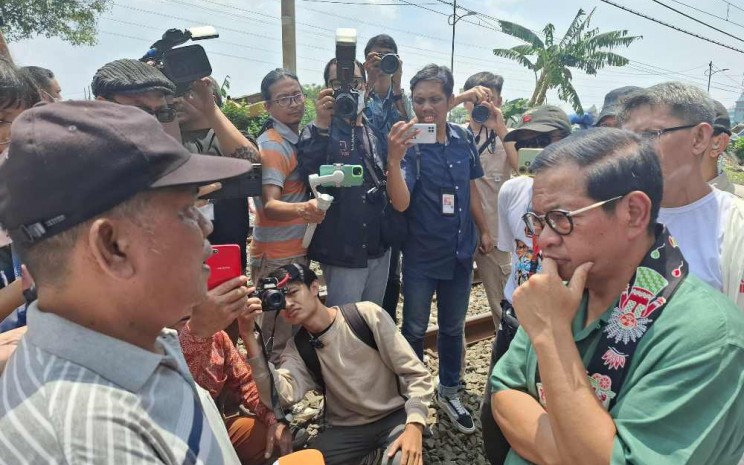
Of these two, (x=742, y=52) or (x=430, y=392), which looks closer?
(x=430, y=392)

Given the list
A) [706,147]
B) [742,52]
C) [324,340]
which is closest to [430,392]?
[324,340]

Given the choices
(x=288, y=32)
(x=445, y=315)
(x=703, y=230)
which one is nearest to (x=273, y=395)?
(x=445, y=315)

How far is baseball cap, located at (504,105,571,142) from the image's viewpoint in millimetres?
3266

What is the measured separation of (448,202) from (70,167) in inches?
112

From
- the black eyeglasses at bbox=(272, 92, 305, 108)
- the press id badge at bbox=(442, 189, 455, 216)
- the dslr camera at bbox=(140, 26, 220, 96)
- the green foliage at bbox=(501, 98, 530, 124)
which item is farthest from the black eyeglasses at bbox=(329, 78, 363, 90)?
the green foliage at bbox=(501, 98, 530, 124)

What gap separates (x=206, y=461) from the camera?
980mm

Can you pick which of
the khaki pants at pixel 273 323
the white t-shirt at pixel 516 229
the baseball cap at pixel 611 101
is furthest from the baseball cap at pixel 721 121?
the khaki pants at pixel 273 323

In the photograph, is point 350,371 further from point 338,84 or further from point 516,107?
point 516,107

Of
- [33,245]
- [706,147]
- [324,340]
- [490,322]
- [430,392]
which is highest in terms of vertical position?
[706,147]

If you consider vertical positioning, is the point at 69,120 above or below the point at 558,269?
above

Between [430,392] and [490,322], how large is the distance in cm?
225

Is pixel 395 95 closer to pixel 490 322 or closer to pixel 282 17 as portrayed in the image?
pixel 490 322

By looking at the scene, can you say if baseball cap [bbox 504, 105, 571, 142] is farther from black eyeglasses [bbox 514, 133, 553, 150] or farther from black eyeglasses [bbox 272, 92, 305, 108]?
black eyeglasses [bbox 272, 92, 305, 108]

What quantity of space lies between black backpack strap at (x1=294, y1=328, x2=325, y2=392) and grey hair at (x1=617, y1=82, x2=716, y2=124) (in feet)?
6.92
